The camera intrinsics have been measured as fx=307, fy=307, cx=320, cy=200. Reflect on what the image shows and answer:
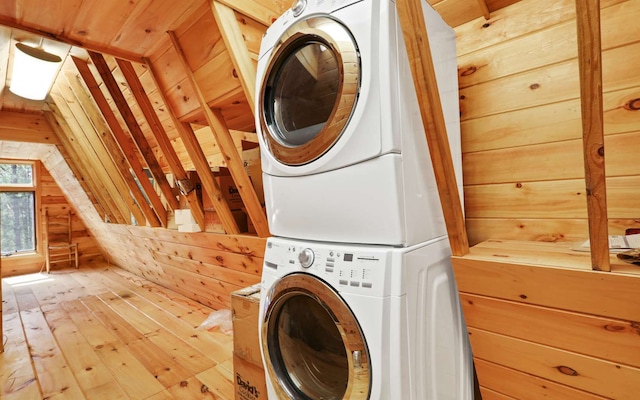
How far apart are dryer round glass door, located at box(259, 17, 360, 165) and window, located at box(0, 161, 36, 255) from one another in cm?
628

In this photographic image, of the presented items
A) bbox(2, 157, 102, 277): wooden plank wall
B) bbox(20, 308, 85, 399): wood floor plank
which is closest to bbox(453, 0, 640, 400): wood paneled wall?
bbox(20, 308, 85, 399): wood floor plank

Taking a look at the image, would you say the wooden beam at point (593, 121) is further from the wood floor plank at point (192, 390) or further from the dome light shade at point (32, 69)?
the dome light shade at point (32, 69)

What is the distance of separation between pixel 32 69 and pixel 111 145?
2.66 ft

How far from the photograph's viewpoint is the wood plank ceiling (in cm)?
145

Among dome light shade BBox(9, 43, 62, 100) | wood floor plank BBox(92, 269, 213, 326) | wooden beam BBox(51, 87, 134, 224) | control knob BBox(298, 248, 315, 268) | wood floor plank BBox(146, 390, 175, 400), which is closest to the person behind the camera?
control knob BBox(298, 248, 315, 268)

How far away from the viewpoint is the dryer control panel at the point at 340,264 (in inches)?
33.1

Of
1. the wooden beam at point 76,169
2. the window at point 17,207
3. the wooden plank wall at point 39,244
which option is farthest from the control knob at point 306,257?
the window at point 17,207

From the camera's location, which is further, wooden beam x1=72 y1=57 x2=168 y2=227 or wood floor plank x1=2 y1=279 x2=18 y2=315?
wood floor plank x1=2 y1=279 x2=18 y2=315

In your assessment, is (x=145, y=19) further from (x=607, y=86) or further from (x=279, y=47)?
(x=607, y=86)

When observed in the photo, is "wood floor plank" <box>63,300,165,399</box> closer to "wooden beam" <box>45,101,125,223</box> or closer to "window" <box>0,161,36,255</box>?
"wooden beam" <box>45,101,125,223</box>

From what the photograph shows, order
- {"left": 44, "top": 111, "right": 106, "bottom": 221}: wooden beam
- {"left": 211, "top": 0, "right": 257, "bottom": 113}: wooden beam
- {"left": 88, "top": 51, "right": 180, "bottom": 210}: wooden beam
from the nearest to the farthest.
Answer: {"left": 211, "top": 0, "right": 257, "bottom": 113}: wooden beam < {"left": 88, "top": 51, "right": 180, "bottom": 210}: wooden beam < {"left": 44, "top": 111, "right": 106, "bottom": 221}: wooden beam

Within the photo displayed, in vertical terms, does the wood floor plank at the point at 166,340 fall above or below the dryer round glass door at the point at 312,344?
below

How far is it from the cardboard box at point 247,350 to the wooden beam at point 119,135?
1.79 metres

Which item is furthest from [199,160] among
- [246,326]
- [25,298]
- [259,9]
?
[25,298]
